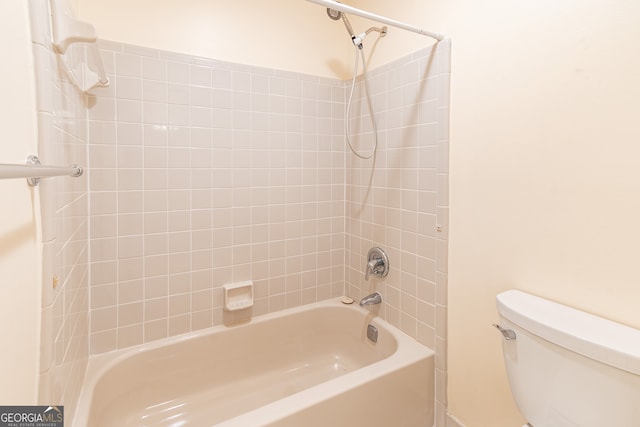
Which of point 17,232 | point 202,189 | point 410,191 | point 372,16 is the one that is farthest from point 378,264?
point 17,232

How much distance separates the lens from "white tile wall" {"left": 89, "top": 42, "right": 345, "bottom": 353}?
1457mm

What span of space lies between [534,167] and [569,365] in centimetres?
61

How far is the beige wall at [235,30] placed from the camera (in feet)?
4.71

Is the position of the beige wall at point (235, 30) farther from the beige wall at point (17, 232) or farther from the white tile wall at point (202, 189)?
the beige wall at point (17, 232)

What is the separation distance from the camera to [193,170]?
1.61m

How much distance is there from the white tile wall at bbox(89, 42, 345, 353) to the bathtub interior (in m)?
0.11

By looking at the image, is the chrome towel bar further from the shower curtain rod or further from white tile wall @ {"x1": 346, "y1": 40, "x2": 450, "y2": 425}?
white tile wall @ {"x1": 346, "y1": 40, "x2": 450, "y2": 425}

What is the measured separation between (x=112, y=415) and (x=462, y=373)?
155cm

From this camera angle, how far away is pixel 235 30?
1.67 m

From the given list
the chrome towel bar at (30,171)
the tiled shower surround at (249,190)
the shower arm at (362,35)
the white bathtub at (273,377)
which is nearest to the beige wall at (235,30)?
the tiled shower surround at (249,190)

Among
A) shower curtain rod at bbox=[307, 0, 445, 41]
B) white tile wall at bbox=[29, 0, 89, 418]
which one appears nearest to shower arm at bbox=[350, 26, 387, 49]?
shower curtain rod at bbox=[307, 0, 445, 41]

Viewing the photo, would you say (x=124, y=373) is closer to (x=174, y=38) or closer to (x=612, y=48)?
(x=174, y=38)

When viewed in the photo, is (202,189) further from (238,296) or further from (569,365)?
(569,365)

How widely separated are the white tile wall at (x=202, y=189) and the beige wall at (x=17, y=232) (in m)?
0.88
